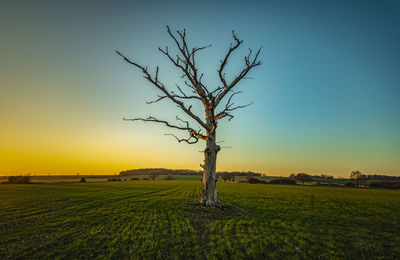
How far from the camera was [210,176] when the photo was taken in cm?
1365

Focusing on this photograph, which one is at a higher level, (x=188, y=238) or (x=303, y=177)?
(x=188, y=238)

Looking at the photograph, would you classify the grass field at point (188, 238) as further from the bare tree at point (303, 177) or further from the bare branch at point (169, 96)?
the bare tree at point (303, 177)

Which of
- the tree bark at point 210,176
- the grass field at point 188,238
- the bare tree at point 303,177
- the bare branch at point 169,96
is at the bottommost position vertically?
the bare tree at point 303,177

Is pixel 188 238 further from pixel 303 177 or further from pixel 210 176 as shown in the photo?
pixel 303 177

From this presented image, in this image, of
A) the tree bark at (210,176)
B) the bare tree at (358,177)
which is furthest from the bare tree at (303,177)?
the tree bark at (210,176)

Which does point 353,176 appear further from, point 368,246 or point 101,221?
point 101,221

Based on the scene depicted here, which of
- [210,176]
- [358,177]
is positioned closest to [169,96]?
[210,176]

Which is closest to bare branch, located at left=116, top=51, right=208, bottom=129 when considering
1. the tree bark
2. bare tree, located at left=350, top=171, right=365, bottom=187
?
the tree bark

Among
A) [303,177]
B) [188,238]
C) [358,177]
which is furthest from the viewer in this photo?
[303,177]

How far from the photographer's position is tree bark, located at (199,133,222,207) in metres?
13.5

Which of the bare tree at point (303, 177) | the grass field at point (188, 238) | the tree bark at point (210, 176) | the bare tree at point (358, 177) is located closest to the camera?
the grass field at point (188, 238)

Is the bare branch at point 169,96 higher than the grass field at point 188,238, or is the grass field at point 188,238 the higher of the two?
the bare branch at point 169,96

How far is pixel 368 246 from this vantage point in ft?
22.1

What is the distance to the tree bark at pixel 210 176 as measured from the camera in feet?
44.3
